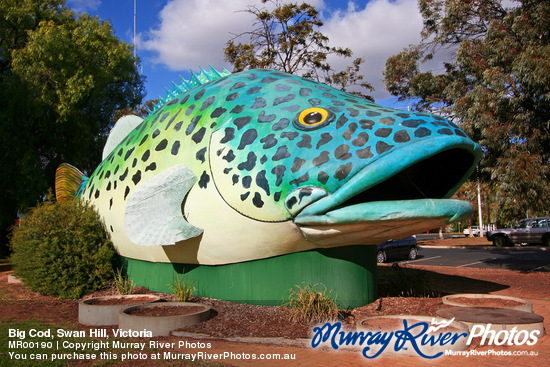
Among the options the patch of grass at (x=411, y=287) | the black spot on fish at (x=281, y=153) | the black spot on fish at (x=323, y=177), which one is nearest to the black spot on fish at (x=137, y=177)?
the black spot on fish at (x=281, y=153)

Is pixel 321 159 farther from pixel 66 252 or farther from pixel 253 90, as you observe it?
pixel 66 252

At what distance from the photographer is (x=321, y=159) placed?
6.31m

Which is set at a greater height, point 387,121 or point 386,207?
point 387,121

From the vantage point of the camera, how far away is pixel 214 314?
23.1ft

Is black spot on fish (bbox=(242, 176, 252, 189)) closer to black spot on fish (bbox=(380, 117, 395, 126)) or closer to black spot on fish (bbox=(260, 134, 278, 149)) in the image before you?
black spot on fish (bbox=(260, 134, 278, 149))

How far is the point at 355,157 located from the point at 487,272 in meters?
9.58

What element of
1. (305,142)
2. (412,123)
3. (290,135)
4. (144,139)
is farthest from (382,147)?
(144,139)

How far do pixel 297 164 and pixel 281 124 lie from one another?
84 centimetres

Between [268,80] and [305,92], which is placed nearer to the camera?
[305,92]

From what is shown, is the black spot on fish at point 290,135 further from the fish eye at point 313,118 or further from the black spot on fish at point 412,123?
the black spot on fish at point 412,123

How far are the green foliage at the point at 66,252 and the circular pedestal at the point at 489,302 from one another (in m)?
6.50

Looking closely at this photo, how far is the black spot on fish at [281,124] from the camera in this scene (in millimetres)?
6887

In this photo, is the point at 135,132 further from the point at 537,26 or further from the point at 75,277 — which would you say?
the point at 537,26

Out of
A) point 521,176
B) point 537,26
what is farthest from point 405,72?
point 521,176
